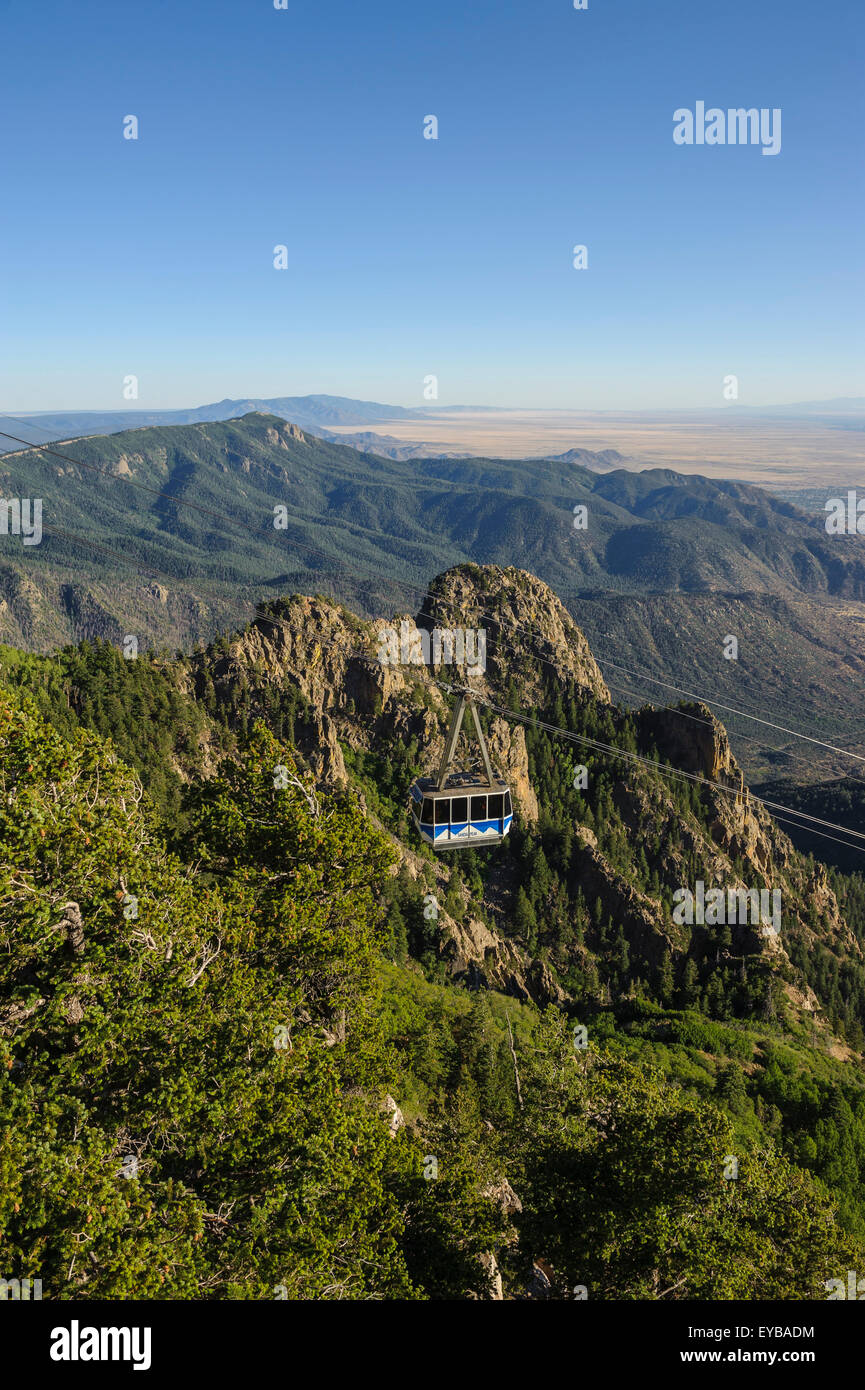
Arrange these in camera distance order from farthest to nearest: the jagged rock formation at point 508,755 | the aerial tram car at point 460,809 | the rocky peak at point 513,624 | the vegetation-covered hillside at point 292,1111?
the rocky peak at point 513,624
the jagged rock formation at point 508,755
the aerial tram car at point 460,809
the vegetation-covered hillside at point 292,1111

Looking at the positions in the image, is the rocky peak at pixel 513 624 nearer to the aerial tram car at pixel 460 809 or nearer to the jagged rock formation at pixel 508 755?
the jagged rock formation at pixel 508 755

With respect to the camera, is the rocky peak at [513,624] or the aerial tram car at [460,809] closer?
the aerial tram car at [460,809]

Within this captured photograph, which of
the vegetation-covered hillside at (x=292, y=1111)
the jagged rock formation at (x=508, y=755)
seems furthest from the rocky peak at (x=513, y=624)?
the vegetation-covered hillside at (x=292, y=1111)

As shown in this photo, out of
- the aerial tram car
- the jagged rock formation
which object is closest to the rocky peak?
the jagged rock formation

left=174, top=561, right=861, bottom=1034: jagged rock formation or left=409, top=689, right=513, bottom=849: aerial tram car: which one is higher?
left=409, top=689, right=513, bottom=849: aerial tram car

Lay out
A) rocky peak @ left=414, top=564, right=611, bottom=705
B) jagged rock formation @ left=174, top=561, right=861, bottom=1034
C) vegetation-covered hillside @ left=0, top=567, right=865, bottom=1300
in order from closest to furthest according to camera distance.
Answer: vegetation-covered hillside @ left=0, top=567, right=865, bottom=1300 < jagged rock formation @ left=174, top=561, right=861, bottom=1034 < rocky peak @ left=414, top=564, right=611, bottom=705

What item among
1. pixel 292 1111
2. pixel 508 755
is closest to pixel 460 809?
pixel 292 1111

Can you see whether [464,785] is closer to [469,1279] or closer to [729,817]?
[469,1279]

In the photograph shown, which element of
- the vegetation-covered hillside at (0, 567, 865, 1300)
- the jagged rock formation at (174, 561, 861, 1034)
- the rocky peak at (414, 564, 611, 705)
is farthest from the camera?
the rocky peak at (414, 564, 611, 705)

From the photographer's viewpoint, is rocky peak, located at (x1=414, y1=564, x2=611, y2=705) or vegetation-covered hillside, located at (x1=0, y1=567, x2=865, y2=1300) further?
rocky peak, located at (x1=414, y1=564, x2=611, y2=705)

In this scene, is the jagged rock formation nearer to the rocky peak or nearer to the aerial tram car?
the rocky peak
